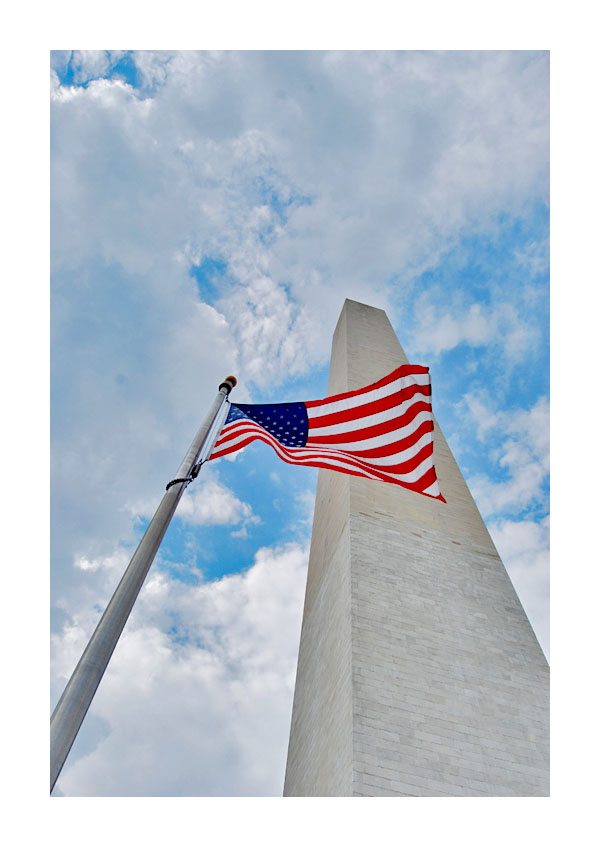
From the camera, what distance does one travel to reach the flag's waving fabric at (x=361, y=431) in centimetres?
937

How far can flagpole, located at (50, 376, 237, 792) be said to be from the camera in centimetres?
486

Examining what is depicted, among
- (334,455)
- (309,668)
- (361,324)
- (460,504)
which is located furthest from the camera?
(361,324)

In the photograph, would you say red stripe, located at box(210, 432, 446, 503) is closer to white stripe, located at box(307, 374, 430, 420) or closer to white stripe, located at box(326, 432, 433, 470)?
white stripe, located at box(326, 432, 433, 470)

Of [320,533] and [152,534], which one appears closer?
[152,534]

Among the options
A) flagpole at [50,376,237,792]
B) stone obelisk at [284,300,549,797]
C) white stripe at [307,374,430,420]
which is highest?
white stripe at [307,374,430,420]

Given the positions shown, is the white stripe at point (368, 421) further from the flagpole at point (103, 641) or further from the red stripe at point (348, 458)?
the flagpole at point (103, 641)

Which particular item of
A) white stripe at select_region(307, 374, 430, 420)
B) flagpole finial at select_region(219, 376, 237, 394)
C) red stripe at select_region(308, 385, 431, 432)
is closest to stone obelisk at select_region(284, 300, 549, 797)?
red stripe at select_region(308, 385, 431, 432)

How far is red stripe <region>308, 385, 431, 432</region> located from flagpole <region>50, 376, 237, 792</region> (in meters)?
2.95

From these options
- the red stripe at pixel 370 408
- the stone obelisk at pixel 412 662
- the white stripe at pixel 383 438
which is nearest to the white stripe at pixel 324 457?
the white stripe at pixel 383 438

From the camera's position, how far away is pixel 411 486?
32.7ft

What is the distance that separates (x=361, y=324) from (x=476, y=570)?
457 inches

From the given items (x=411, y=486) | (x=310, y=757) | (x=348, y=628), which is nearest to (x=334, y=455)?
(x=411, y=486)

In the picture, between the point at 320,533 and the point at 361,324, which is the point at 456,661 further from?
A: the point at 361,324

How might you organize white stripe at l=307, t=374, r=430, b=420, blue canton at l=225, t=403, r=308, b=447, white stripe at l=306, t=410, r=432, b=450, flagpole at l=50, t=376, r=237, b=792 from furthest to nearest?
white stripe at l=307, t=374, r=430, b=420 < white stripe at l=306, t=410, r=432, b=450 < blue canton at l=225, t=403, r=308, b=447 < flagpole at l=50, t=376, r=237, b=792
